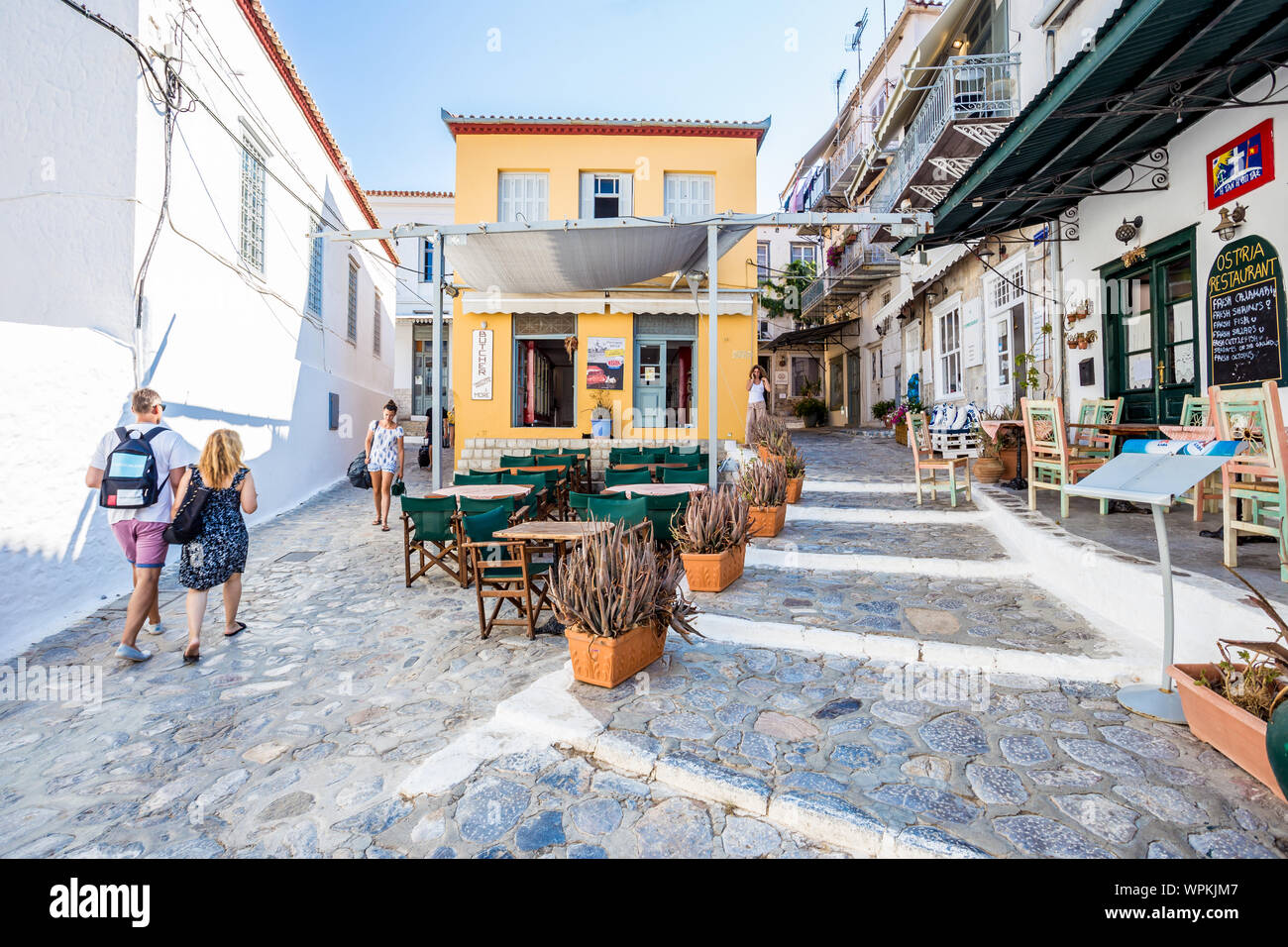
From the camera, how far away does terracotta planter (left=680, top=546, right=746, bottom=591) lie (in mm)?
4605

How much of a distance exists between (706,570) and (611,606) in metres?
1.53

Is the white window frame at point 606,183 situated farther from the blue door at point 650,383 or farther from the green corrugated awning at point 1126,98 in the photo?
the green corrugated awning at point 1126,98

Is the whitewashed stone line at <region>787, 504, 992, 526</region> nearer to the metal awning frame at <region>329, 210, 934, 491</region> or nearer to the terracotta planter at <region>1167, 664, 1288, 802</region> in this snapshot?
the metal awning frame at <region>329, 210, 934, 491</region>

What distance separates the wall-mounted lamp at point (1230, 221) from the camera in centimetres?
530

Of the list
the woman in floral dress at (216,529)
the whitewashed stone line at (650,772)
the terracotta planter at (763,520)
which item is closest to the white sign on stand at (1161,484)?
the whitewashed stone line at (650,772)

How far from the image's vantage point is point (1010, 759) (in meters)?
2.54

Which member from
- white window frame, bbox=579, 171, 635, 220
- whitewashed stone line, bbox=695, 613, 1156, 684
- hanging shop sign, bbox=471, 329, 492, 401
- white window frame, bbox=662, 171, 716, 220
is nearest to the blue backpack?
whitewashed stone line, bbox=695, 613, 1156, 684

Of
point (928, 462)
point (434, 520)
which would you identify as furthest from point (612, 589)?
point (928, 462)

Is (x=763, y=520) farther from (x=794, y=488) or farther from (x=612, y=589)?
(x=612, y=589)

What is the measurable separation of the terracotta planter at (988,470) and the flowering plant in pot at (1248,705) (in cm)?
558

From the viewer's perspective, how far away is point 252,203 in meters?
8.73
